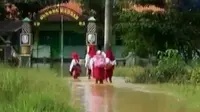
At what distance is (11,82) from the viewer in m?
12.6

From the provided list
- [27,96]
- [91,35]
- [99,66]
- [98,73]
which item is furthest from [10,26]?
[27,96]

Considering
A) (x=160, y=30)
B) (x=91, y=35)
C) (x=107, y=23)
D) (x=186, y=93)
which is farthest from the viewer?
(x=160, y=30)

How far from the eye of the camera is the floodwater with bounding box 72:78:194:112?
12.5 metres

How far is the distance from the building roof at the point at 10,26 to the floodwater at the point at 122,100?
60.9ft

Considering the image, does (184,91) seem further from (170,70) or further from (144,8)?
(144,8)

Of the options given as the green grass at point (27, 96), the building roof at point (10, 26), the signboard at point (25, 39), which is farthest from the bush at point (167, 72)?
the building roof at point (10, 26)

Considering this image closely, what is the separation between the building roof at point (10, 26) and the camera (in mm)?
36244

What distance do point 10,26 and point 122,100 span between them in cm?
2353

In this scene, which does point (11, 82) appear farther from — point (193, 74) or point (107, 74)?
point (107, 74)

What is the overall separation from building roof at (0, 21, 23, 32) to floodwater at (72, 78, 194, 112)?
1857cm

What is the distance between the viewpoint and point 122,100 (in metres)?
14.4

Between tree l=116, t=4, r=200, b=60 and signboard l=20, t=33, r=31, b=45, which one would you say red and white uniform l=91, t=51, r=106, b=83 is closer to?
signboard l=20, t=33, r=31, b=45

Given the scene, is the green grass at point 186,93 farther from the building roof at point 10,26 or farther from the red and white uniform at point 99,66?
the building roof at point 10,26

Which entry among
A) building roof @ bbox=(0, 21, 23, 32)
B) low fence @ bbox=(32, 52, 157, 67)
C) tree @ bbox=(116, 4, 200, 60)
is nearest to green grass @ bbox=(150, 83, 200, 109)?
tree @ bbox=(116, 4, 200, 60)
